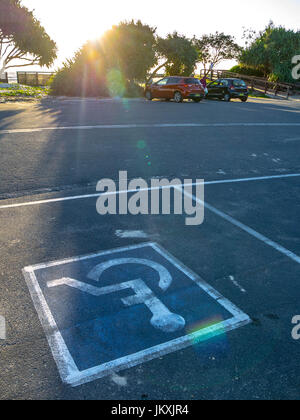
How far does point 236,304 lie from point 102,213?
2897 mm

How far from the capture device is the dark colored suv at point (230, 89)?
2716 cm

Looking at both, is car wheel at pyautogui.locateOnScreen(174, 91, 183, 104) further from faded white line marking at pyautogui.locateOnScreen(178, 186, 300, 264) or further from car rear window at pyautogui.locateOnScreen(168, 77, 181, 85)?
faded white line marking at pyautogui.locateOnScreen(178, 186, 300, 264)

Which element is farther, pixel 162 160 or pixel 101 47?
pixel 101 47

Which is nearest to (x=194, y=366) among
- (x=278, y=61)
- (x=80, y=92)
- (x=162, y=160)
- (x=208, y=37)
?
(x=162, y=160)

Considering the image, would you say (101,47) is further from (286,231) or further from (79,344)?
(79,344)

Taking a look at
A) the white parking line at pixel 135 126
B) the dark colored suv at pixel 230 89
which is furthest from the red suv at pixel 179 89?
the white parking line at pixel 135 126

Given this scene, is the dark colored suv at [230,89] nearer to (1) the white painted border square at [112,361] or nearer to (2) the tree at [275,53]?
(2) the tree at [275,53]

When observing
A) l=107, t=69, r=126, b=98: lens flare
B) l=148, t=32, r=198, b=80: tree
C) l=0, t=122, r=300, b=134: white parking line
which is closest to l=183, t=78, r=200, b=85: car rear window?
l=107, t=69, r=126, b=98: lens flare

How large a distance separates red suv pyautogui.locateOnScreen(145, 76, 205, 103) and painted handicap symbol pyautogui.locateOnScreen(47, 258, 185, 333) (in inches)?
873

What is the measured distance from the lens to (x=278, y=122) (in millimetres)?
16547

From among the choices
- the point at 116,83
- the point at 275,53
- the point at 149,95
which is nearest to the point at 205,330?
the point at 149,95

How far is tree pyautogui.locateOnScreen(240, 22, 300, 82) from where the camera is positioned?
1591 inches

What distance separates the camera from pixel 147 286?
3.87 metres

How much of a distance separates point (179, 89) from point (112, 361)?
2406 cm
